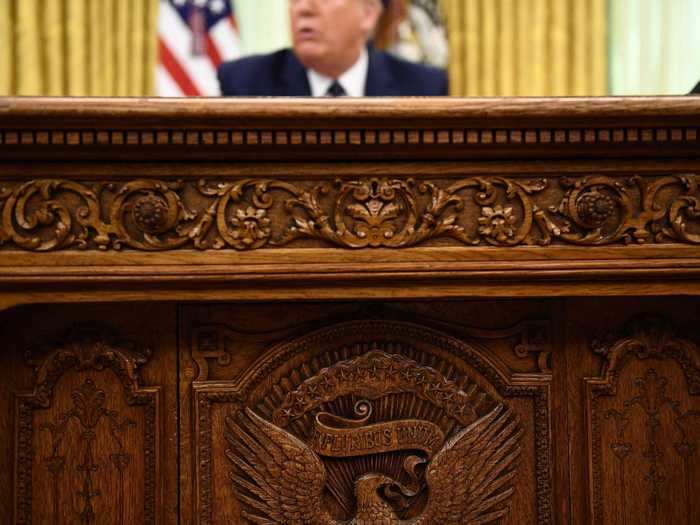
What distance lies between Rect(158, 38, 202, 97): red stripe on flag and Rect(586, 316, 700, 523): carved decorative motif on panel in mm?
1517

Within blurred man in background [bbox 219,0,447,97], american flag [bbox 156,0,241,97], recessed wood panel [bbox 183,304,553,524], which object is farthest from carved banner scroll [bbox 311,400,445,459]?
american flag [bbox 156,0,241,97]

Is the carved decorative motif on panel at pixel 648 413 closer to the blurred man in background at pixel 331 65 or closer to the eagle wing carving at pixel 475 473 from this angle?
the eagle wing carving at pixel 475 473

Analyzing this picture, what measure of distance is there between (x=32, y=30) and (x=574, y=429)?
1855 millimetres

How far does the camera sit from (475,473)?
105 cm

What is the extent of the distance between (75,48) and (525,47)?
134 centimetres

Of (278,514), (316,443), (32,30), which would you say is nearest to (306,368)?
(316,443)

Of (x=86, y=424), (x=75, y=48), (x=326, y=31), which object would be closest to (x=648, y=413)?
(x=86, y=424)

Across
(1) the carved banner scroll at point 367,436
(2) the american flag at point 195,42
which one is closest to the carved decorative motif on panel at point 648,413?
(1) the carved banner scroll at point 367,436

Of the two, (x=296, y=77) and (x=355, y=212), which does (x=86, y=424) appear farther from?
(x=296, y=77)

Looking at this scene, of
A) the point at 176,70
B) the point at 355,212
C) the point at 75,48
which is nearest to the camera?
the point at 355,212

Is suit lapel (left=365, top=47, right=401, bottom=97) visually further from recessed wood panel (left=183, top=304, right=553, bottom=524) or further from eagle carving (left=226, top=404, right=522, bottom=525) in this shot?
eagle carving (left=226, top=404, right=522, bottom=525)

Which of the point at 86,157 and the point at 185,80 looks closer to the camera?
the point at 86,157

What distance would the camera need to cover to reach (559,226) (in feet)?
3.28

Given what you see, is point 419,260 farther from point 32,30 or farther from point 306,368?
point 32,30
